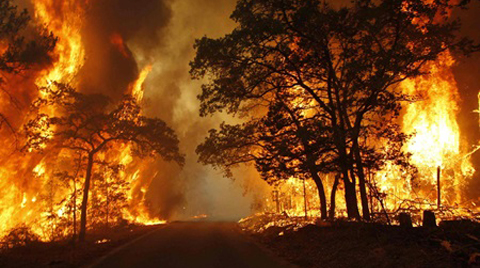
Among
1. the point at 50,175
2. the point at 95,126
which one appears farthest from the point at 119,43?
the point at 95,126

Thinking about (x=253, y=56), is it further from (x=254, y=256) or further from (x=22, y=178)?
(x=22, y=178)

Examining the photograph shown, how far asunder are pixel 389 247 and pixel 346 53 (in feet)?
27.7

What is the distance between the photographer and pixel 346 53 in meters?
13.6

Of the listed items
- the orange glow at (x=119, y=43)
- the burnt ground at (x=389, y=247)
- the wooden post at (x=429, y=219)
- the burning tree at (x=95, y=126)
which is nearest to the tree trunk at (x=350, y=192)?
the burnt ground at (x=389, y=247)

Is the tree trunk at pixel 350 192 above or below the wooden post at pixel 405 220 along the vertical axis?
above

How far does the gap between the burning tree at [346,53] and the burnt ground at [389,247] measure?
3.49m

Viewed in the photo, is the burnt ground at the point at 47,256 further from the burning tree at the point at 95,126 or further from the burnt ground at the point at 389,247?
the burnt ground at the point at 389,247

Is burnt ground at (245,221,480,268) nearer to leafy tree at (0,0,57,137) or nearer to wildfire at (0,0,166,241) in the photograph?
leafy tree at (0,0,57,137)

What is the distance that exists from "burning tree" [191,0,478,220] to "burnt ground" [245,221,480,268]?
3.49 m

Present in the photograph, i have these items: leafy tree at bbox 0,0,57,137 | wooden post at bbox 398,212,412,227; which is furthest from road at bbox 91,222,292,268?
leafy tree at bbox 0,0,57,137

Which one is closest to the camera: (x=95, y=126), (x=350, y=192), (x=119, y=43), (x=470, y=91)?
(x=350, y=192)

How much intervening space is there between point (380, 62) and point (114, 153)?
112 feet

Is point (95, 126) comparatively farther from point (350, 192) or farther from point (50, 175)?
point (350, 192)

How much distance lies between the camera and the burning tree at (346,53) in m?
12.3
